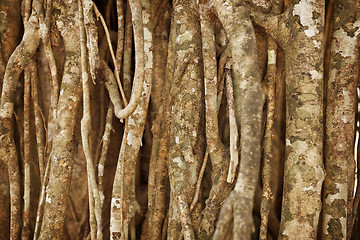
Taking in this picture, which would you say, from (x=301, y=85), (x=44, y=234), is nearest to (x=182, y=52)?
(x=301, y=85)

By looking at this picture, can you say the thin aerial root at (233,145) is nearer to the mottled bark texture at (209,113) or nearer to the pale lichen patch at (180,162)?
the mottled bark texture at (209,113)

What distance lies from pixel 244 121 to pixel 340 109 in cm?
91

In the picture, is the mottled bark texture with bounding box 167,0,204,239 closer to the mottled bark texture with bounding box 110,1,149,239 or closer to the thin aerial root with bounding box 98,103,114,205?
the mottled bark texture with bounding box 110,1,149,239

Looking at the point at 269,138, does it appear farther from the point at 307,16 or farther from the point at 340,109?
the point at 307,16

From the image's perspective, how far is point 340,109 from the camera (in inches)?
79.3

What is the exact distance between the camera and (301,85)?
1.77m

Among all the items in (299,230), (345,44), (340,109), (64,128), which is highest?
(345,44)

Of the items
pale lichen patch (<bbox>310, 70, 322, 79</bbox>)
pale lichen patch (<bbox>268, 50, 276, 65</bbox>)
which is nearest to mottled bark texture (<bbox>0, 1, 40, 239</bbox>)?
pale lichen patch (<bbox>268, 50, 276, 65</bbox>)

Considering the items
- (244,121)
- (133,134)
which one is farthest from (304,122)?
(133,134)

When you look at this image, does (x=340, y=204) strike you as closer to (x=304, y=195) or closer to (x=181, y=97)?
(x=304, y=195)

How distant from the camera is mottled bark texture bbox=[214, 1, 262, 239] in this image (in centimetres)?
126

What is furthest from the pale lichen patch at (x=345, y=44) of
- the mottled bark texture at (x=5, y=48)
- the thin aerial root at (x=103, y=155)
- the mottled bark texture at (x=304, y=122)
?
the mottled bark texture at (x=5, y=48)

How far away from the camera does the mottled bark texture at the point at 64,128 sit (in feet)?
6.98

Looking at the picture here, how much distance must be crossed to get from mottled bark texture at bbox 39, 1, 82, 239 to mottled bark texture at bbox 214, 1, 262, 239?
1.07 metres
